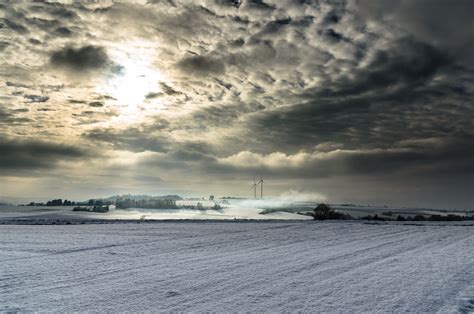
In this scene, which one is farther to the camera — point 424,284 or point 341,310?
point 424,284

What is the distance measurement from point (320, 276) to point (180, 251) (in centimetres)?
606

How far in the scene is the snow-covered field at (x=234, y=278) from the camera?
21.5 ft

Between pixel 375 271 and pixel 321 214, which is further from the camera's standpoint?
pixel 321 214

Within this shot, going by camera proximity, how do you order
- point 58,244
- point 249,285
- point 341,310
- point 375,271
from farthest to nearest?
point 58,244 < point 375,271 < point 249,285 < point 341,310

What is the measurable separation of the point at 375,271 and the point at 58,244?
491 inches

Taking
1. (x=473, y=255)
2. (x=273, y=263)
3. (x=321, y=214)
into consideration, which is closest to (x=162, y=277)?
(x=273, y=263)

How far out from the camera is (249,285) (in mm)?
7945

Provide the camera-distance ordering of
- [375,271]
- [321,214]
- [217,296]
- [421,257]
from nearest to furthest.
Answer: [217,296], [375,271], [421,257], [321,214]

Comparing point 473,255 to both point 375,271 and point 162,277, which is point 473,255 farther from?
point 162,277

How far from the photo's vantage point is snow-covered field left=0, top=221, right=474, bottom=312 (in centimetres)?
657

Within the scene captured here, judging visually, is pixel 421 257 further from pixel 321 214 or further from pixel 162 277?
pixel 321 214

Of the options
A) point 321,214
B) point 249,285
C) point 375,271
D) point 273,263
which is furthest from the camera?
point 321,214

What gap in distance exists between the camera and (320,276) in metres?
8.99

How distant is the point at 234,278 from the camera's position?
28.4 ft
